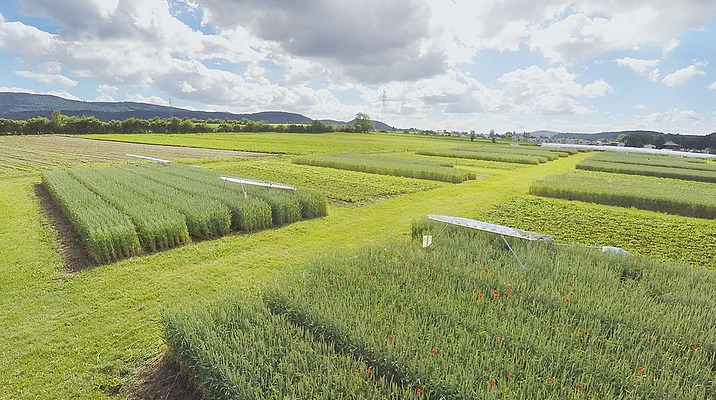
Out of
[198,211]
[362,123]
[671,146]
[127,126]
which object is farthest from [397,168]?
[671,146]

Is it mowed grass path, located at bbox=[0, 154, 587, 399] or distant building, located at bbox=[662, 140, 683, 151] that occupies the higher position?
distant building, located at bbox=[662, 140, 683, 151]

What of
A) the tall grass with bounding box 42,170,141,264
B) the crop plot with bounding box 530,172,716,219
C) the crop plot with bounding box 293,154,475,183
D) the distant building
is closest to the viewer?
the tall grass with bounding box 42,170,141,264

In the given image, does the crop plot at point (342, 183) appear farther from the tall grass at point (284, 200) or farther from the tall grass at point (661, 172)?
the tall grass at point (661, 172)

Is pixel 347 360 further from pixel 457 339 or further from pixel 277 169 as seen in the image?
pixel 277 169

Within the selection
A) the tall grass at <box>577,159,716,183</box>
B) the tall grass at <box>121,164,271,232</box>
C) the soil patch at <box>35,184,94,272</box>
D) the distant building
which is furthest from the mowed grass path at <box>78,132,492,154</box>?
the distant building

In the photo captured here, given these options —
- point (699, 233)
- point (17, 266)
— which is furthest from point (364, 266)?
point (699, 233)

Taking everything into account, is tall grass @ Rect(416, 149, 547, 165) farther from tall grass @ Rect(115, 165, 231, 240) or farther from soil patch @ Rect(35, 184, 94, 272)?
soil patch @ Rect(35, 184, 94, 272)
